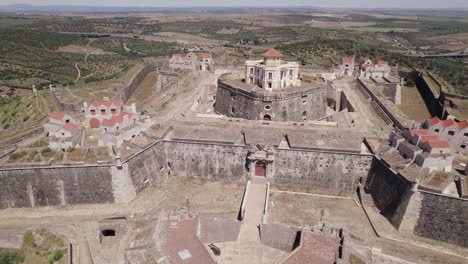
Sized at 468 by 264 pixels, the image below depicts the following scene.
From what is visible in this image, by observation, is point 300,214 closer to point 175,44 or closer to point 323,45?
point 323,45

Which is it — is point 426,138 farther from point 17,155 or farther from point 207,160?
point 17,155

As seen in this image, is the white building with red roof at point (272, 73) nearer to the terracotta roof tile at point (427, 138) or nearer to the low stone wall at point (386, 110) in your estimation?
the low stone wall at point (386, 110)

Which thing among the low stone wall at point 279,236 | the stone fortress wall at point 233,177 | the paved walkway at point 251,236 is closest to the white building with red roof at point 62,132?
the stone fortress wall at point 233,177

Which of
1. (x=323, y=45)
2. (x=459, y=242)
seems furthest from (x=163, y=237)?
(x=323, y=45)

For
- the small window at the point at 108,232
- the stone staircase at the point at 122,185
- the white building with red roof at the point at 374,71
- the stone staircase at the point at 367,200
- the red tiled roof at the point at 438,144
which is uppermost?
the white building with red roof at the point at 374,71

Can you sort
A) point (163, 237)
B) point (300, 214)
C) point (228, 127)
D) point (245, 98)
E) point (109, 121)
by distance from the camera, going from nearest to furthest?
point (163, 237) < point (300, 214) < point (109, 121) < point (228, 127) < point (245, 98)

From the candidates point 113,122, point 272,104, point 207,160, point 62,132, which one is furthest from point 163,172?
point 272,104
